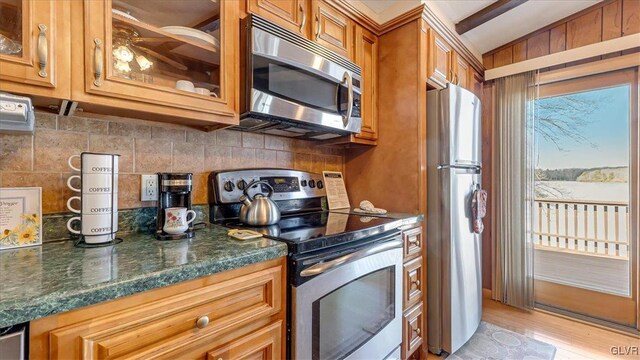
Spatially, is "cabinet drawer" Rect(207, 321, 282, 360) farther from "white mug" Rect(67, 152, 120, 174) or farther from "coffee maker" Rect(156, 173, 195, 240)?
"white mug" Rect(67, 152, 120, 174)

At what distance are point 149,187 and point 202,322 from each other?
28.6 inches

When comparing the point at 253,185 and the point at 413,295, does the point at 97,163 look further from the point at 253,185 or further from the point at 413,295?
the point at 413,295

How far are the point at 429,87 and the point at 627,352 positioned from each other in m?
2.21

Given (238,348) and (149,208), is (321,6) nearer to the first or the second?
(149,208)

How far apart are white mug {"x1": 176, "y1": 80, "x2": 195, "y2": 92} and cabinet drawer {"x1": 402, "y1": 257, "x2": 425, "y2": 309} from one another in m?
1.42

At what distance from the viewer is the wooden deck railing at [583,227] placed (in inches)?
91.9

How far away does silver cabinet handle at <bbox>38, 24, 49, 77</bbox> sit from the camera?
76 centimetres

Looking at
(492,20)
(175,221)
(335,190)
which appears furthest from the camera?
(492,20)

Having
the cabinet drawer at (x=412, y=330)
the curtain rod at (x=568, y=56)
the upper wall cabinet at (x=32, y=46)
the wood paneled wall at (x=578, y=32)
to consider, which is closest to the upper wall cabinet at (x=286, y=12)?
the upper wall cabinet at (x=32, y=46)

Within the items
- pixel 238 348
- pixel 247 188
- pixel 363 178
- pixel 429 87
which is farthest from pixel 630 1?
pixel 238 348

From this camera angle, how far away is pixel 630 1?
83.9 inches

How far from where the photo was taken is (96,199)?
0.96m

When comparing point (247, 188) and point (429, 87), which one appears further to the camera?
point (429, 87)

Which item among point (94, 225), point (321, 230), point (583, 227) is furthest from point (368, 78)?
point (583, 227)
